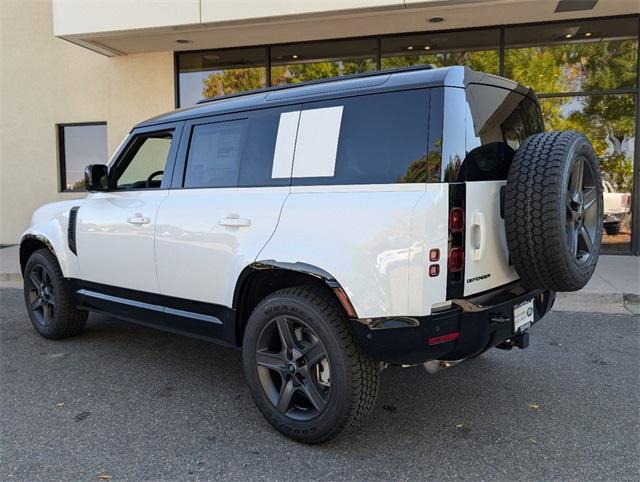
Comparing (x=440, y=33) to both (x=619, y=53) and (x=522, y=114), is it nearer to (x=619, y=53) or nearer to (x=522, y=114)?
(x=619, y=53)

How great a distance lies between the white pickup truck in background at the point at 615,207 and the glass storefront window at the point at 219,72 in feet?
21.0

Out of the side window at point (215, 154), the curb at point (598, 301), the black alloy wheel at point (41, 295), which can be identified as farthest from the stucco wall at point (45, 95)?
the curb at point (598, 301)

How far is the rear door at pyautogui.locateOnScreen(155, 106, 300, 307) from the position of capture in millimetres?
3139

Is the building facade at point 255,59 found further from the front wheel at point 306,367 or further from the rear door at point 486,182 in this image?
the front wheel at point 306,367

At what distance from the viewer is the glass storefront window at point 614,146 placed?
8961 mm

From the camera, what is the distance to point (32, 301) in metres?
5.07

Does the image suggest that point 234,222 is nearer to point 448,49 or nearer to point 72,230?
point 72,230

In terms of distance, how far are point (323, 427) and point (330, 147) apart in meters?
1.51

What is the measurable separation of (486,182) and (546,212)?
0.34 meters

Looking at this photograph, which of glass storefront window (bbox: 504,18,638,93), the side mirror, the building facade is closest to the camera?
the side mirror

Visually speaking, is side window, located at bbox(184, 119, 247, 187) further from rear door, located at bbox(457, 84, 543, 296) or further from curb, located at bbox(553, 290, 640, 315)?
curb, located at bbox(553, 290, 640, 315)

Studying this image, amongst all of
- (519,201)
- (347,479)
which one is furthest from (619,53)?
(347,479)

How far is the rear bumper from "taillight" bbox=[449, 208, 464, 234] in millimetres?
360

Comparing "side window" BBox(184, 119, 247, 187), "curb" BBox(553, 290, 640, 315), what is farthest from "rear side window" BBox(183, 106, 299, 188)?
"curb" BBox(553, 290, 640, 315)
